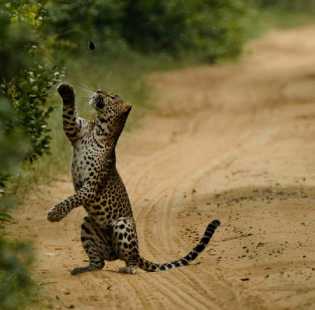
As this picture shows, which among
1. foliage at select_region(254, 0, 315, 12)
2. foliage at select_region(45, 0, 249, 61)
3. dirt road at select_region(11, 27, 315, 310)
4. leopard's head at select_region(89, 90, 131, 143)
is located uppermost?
foliage at select_region(254, 0, 315, 12)

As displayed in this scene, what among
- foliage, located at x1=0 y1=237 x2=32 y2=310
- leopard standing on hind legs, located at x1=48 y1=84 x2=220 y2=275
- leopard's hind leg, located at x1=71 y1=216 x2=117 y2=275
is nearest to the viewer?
foliage, located at x1=0 y1=237 x2=32 y2=310

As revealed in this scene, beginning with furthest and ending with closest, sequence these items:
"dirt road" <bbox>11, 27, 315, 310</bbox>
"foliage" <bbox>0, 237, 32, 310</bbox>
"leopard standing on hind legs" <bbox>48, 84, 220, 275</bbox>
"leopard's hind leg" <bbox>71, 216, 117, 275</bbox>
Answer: "leopard's hind leg" <bbox>71, 216, 117, 275</bbox> < "leopard standing on hind legs" <bbox>48, 84, 220, 275</bbox> < "dirt road" <bbox>11, 27, 315, 310</bbox> < "foliage" <bbox>0, 237, 32, 310</bbox>

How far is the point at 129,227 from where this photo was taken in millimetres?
9070

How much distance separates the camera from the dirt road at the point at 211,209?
27.5ft

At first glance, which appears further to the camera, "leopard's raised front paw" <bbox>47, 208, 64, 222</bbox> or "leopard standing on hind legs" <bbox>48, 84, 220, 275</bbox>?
"leopard standing on hind legs" <bbox>48, 84, 220, 275</bbox>

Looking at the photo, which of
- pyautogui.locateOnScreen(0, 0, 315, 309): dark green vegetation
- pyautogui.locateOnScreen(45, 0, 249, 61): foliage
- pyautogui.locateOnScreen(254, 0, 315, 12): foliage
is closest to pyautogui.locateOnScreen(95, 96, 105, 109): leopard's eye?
pyautogui.locateOnScreen(0, 0, 315, 309): dark green vegetation

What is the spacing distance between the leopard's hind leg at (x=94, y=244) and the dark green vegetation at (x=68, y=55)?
593 millimetres

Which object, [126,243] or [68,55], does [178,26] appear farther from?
[126,243]

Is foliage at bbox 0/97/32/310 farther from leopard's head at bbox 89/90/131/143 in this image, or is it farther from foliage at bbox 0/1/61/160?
foliage at bbox 0/1/61/160

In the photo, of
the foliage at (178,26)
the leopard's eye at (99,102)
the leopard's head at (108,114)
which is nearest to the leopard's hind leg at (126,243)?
the leopard's head at (108,114)

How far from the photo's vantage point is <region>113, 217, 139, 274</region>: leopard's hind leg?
355 inches

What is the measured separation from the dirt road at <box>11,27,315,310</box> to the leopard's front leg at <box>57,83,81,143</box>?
4.02 feet

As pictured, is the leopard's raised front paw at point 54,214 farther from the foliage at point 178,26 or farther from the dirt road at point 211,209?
the foliage at point 178,26

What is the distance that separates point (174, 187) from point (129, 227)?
4.26 m
